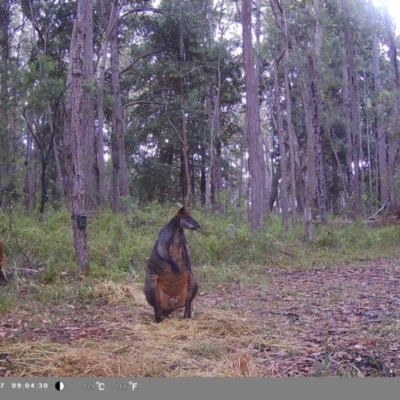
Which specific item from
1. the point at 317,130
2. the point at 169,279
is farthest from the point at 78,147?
the point at 317,130

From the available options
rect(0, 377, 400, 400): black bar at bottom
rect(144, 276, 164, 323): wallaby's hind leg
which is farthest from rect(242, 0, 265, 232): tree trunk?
rect(0, 377, 400, 400): black bar at bottom

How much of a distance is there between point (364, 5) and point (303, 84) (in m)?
4.23

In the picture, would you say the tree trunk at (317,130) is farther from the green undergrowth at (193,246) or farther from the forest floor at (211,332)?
the forest floor at (211,332)

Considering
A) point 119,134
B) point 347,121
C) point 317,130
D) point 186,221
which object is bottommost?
point 186,221

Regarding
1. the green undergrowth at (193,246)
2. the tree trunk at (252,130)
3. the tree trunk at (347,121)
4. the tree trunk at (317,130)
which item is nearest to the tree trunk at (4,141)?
the green undergrowth at (193,246)

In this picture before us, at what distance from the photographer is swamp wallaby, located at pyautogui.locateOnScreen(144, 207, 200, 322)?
5711 millimetres

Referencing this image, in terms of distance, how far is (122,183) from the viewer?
59.4 feet

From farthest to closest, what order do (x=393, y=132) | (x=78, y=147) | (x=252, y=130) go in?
(x=393, y=132), (x=252, y=130), (x=78, y=147)

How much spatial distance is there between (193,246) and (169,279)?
201 inches

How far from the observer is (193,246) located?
10836 millimetres

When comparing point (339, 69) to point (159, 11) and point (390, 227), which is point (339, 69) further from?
point (390, 227)

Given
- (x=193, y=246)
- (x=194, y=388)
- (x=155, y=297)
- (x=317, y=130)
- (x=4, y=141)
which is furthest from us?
(x=4, y=141)

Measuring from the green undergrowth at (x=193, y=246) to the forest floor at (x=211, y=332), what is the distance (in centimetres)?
72

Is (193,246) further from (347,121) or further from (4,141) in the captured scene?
(347,121)
